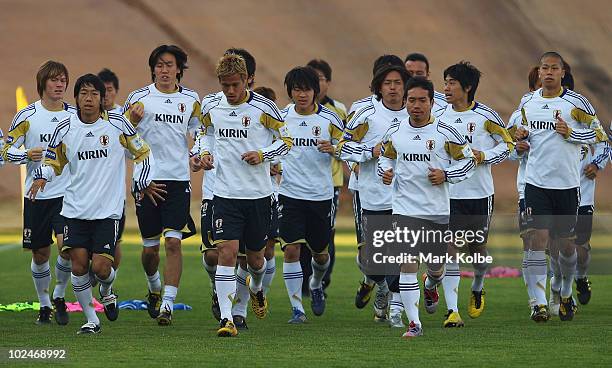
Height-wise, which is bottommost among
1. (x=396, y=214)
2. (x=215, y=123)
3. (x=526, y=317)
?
(x=526, y=317)

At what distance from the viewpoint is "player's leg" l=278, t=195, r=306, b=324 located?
42.9ft

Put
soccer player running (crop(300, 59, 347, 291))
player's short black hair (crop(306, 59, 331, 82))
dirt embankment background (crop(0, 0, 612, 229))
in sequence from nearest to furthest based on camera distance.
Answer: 1. soccer player running (crop(300, 59, 347, 291))
2. player's short black hair (crop(306, 59, 331, 82))
3. dirt embankment background (crop(0, 0, 612, 229))

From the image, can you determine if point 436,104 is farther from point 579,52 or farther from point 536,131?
point 579,52

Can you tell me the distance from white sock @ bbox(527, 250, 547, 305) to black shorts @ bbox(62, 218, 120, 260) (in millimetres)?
3824

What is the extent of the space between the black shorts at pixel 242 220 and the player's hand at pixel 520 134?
263 cm

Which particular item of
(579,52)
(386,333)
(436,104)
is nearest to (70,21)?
(579,52)

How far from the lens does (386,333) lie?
1155 cm

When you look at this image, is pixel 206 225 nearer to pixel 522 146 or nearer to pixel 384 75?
pixel 384 75

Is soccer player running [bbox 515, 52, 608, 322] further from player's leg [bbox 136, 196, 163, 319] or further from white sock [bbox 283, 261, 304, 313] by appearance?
player's leg [bbox 136, 196, 163, 319]

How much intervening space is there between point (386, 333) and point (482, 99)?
23527 mm

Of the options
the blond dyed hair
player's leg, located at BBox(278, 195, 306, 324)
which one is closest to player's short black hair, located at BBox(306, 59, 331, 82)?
player's leg, located at BBox(278, 195, 306, 324)

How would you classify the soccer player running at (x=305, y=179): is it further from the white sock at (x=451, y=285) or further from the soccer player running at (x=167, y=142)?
the white sock at (x=451, y=285)

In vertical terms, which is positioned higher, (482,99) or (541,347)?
(482,99)

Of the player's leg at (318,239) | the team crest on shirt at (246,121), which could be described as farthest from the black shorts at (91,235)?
the player's leg at (318,239)
